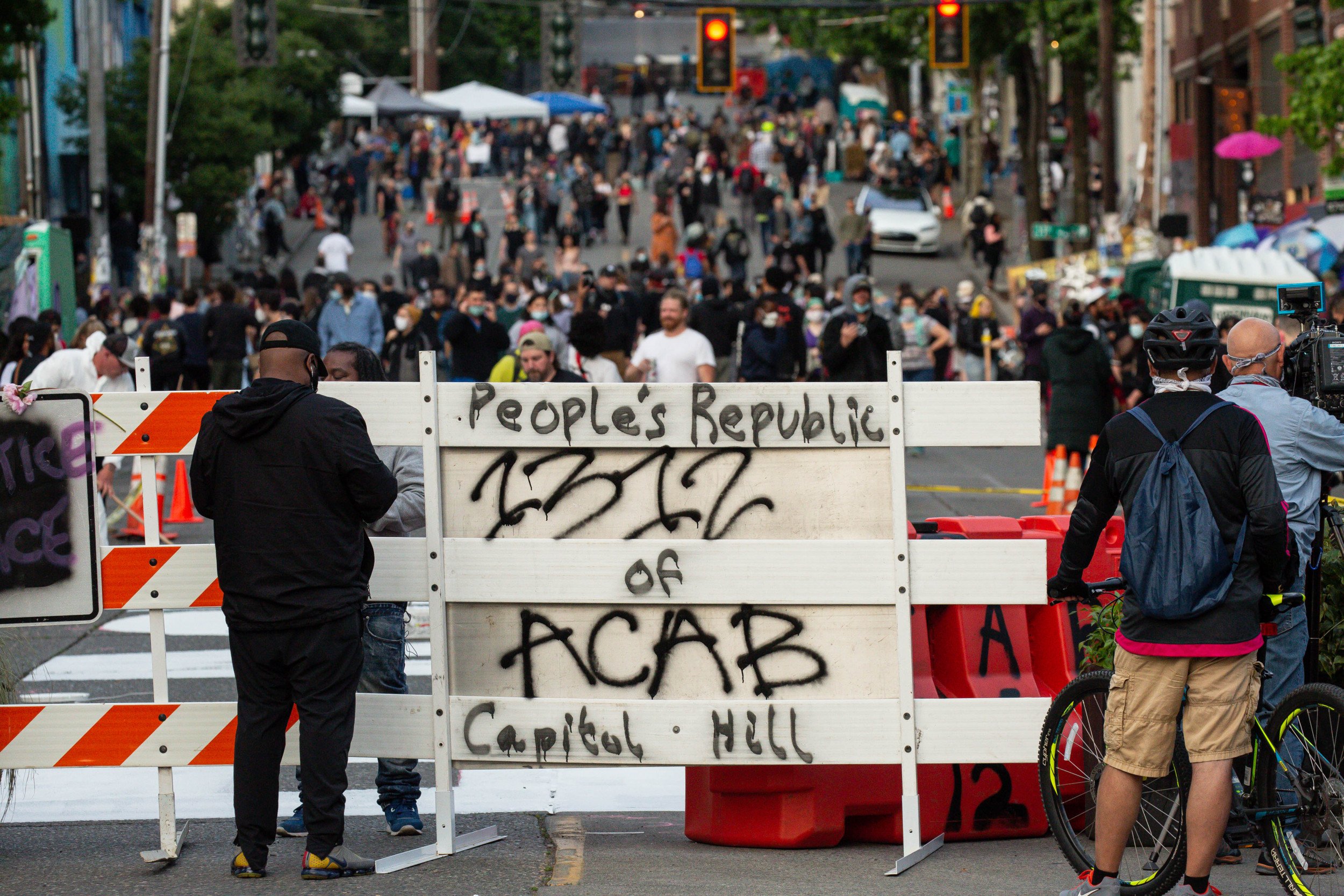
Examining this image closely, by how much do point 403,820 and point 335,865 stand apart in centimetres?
67

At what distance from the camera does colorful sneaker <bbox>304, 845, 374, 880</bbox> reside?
5.57 m

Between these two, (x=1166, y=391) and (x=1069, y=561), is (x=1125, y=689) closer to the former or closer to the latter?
(x=1069, y=561)

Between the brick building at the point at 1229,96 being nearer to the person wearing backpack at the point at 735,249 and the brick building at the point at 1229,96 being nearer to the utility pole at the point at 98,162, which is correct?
the person wearing backpack at the point at 735,249

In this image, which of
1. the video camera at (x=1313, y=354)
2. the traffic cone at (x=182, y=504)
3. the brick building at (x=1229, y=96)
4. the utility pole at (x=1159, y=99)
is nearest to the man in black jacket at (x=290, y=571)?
the video camera at (x=1313, y=354)

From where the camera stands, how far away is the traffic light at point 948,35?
28625 mm

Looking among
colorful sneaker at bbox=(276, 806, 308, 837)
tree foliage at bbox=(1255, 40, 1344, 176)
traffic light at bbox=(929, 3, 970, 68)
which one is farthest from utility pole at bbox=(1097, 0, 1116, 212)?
colorful sneaker at bbox=(276, 806, 308, 837)

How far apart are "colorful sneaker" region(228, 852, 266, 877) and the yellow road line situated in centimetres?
1149

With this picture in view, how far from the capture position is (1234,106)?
3344 centimetres

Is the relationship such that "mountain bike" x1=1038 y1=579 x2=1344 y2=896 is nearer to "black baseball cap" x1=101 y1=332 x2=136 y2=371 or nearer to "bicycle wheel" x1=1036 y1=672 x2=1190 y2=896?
"bicycle wheel" x1=1036 y1=672 x2=1190 y2=896

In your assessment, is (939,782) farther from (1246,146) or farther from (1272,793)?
(1246,146)

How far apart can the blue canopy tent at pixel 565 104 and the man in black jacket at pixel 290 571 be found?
4557 centimetres

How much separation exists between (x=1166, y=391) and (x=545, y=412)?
6.43ft

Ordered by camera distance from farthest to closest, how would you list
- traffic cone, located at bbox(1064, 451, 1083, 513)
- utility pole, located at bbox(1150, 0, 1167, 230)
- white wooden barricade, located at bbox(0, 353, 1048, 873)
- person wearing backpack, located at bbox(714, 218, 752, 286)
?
utility pole, located at bbox(1150, 0, 1167, 230) < person wearing backpack, located at bbox(714, 218, 752, 286) < traffic cone, located at bbox(1064, 451, 1083, 513) < white wooden barricade, located at bbox(0, 353, 1048, 873)

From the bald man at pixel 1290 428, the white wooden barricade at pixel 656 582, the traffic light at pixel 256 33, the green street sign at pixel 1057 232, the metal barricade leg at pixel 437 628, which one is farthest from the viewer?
the green street sign at pixel 1057 232
